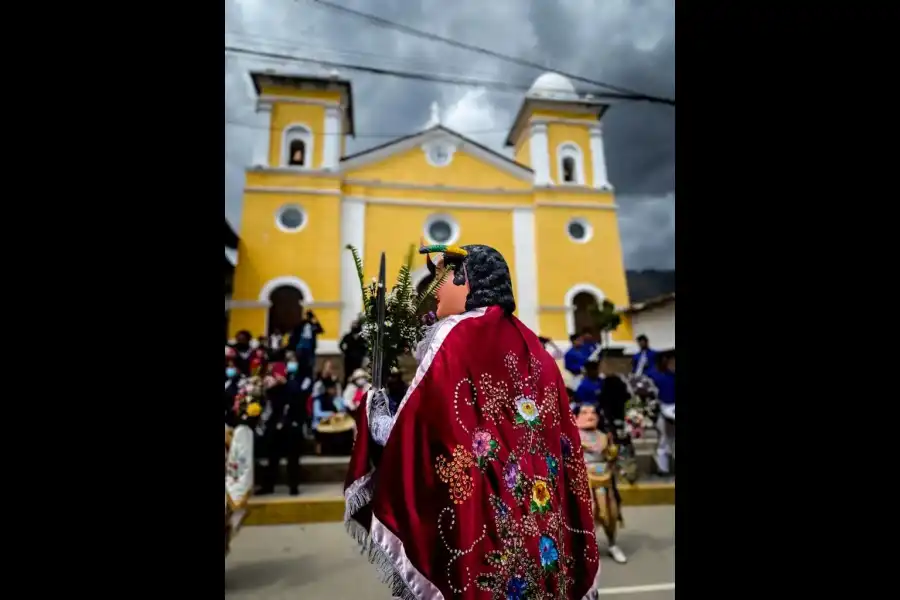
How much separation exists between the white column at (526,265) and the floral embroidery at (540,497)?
39.9 feet

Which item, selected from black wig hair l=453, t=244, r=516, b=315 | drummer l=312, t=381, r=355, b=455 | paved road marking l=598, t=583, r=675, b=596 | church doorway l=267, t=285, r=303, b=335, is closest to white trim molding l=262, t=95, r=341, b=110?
church doorway l=267, t=285, r=303, b=335

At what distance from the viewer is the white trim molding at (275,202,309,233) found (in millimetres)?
13656

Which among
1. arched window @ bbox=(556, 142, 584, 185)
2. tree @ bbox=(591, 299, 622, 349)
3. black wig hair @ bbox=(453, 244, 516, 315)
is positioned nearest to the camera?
black wig hair @ bbox=(453, 244, 516, 315)

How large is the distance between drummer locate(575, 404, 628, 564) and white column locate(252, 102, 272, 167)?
1183 centimetres

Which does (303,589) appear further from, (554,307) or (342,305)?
(554,307)

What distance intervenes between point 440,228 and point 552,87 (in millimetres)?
5455

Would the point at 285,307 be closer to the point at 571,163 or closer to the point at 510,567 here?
the point at 571,163

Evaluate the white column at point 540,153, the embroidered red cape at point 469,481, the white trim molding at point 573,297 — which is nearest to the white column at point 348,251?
the white column at point 540,153

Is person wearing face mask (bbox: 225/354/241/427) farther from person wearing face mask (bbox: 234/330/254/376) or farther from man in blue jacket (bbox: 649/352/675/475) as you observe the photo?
man in blue jacket (bbox: 649/352/675/475)

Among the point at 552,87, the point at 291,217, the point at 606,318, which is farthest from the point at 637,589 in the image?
the point at 552,87

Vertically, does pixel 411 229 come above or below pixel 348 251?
above

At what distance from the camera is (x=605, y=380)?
5.86m

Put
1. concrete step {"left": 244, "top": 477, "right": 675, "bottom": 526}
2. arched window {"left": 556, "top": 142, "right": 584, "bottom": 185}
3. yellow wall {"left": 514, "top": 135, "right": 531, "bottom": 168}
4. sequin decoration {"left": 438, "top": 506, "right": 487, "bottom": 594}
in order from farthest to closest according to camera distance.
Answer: yellow wall {"left": 514, "top": 135, "right": 531, "bottom": 168}, arched window {"left": 556, "top": 142, "right": 584, "bottom": 185}, concrete step {"left": 244, "top": 477, "right": 675, "bottom": 526}, sequin decoration {"left": 438, "top": 506, "right": 487, "bottom": 594}

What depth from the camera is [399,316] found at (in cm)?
213
